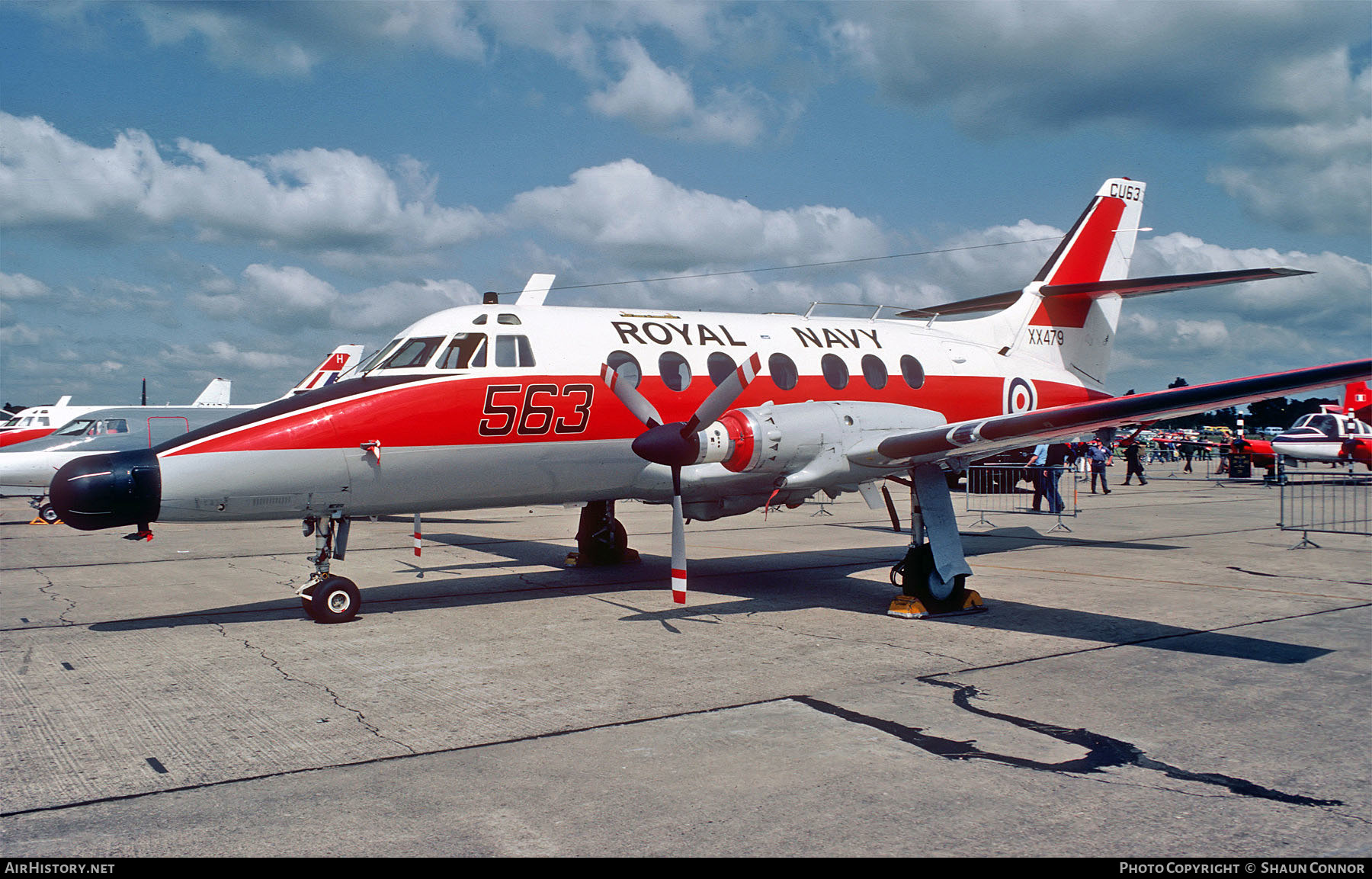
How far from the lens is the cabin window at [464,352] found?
34.6 feet

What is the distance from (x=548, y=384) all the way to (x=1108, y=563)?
952 centimetres

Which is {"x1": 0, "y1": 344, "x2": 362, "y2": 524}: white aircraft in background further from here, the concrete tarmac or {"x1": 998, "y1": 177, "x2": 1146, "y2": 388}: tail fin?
{"x1": 998, "y1": 177, "x2": 1146, "y2": 388}: tail fin

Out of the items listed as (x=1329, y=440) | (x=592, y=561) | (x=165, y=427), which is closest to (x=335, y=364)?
(x=165, y=427)

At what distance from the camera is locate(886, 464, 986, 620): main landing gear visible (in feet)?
34.7

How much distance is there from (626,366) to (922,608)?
14.6 ft

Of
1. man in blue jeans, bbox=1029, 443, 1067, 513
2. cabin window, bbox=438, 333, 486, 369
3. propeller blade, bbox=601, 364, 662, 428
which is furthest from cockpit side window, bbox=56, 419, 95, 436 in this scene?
man in blue jeans, bbox=1029, 443, 1067, 513

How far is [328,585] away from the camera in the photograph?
1009 cm

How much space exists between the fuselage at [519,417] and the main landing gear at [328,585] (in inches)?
12.8

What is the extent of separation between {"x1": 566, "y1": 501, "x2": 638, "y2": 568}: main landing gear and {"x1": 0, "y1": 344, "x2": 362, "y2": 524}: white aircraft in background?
27.0 ft

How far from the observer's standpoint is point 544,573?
14156 millimetres

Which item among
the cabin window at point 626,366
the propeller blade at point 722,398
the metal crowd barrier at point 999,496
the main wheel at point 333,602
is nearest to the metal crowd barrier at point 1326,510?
the metal crowd barrier at point 999,496

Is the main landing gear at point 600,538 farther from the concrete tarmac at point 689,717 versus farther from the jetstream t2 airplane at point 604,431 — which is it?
the jetstream t2 airplane at point 604,431
